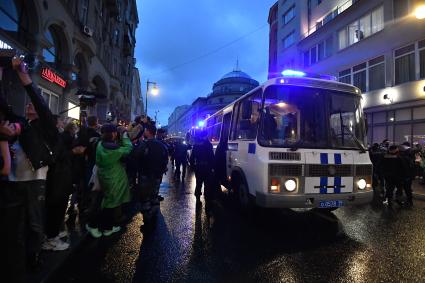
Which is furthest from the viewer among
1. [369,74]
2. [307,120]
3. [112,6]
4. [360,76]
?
[112,6]

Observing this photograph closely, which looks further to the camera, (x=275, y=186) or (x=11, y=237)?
(x=275, y=186)

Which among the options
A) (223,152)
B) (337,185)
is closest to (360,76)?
(223,152)

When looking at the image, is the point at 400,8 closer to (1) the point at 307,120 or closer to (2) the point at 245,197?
(1) the point at 307,120

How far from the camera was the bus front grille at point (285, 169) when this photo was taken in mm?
5758

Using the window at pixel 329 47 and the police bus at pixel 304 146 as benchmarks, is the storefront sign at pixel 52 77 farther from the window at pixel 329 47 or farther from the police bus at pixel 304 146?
the window at pixel 329 47

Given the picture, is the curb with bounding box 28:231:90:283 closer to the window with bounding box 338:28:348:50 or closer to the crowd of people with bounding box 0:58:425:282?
the crowd of people with bounding box 0:58:425:282

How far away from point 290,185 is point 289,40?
1168 inches

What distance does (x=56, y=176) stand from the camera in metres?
4.46

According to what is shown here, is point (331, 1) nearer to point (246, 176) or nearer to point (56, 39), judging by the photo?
point (56, 39)

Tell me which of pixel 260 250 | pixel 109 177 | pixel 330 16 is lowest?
pixel 260 250

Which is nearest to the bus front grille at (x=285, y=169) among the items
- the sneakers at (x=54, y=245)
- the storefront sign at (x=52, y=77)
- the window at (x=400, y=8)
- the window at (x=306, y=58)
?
the sneakers at (x=54, y=245)

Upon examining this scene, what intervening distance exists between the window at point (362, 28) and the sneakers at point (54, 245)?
21.1 m

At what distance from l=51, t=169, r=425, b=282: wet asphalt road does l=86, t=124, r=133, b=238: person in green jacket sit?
0.29 meters

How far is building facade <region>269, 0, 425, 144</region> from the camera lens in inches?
671
